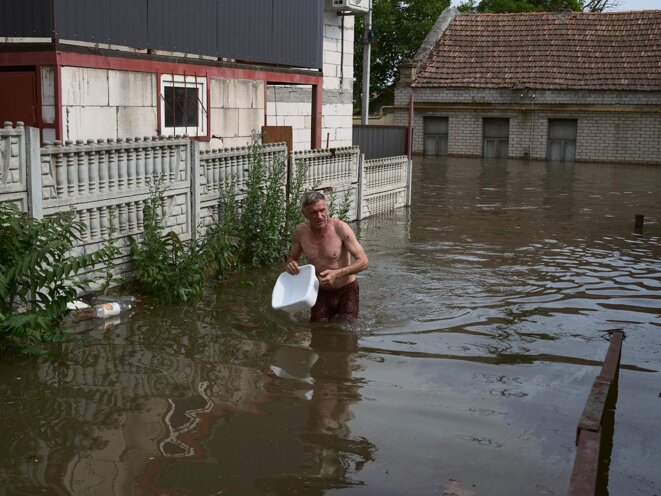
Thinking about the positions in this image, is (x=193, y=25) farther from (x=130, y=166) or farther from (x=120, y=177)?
(x=120, y=177)

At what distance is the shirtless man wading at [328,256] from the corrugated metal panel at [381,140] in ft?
32.9

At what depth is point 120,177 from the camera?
951cm

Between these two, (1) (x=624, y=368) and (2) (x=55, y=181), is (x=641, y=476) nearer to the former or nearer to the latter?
(1) (x=624, y=368)

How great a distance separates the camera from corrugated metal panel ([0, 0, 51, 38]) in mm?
9820

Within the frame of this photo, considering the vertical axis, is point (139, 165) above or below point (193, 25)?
below

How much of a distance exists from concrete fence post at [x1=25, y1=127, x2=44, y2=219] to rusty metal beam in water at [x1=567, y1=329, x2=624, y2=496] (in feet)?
17.0

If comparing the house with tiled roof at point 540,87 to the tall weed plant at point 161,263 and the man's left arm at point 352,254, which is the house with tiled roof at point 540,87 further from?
the man's left arm at point 352,254

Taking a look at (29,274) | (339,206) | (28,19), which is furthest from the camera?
(339,206)

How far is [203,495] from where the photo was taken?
15.7 feet

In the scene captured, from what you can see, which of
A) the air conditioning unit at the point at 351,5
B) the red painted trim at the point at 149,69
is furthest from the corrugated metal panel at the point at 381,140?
the air conditioning unit at the point at 351,5

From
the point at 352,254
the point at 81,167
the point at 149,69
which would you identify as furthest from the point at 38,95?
the point at 352,254

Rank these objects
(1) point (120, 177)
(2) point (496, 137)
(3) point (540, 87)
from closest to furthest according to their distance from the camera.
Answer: (1) point (120, 177), (3) point (540, 87), (2) point (496, 137)

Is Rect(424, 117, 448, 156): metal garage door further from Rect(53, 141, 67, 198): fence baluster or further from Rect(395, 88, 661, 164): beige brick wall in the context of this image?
Rect(53, 141, 67, 198): fence baluster

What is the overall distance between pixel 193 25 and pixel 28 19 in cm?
289
